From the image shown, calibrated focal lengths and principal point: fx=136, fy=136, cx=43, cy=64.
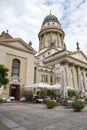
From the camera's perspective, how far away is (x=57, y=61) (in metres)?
36.6

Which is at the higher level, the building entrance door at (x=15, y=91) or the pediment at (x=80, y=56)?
the pediment at (x=80, y=56)

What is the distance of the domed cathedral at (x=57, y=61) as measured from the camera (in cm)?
3412

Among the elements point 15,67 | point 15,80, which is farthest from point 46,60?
point 15,80

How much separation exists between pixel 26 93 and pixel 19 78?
3.13 metres

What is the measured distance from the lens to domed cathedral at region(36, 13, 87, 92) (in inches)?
1344

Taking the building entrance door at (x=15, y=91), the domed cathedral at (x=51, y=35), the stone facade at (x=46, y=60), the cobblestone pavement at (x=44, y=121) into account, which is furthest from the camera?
the domed cathedral at (x=51, y=35)

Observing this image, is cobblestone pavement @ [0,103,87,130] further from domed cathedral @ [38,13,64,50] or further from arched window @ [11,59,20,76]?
domed cathedral @ [38,13,64,50]

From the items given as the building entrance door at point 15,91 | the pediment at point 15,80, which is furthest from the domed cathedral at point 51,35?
the building entrance door at point 15,91

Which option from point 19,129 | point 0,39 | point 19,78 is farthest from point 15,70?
point 19,129

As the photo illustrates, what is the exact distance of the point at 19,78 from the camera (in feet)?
84.3

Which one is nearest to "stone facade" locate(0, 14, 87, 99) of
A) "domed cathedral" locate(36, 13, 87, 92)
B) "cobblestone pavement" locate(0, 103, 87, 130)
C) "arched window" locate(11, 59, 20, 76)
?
"domed cathedral" locate(36, 13, 87, 92)

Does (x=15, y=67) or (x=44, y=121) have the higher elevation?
(x=15, y=67)

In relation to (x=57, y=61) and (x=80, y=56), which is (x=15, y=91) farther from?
(x=80, y=56)

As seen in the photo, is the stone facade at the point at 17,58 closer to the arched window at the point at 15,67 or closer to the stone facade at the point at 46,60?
the stone facade at the point at 46,60
